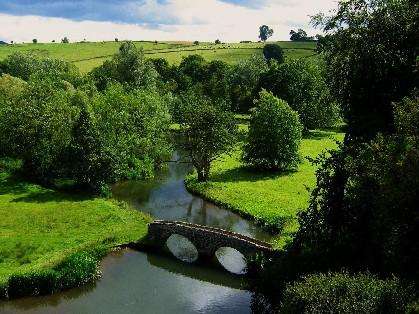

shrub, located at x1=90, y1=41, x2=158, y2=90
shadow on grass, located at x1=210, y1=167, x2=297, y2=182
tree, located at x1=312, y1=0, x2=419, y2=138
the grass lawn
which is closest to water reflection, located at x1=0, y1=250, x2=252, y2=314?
the grass lawn

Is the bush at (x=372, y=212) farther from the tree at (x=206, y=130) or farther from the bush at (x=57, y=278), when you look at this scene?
the tree at (x=206, y=130)

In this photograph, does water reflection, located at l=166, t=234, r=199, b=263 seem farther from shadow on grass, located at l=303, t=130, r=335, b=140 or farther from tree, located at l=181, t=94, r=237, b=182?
shadow on grass, located at l=303, t=130, r=335, b=140

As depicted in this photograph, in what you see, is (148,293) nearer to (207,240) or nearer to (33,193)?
(207,240)

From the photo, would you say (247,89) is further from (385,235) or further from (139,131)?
(385,235)

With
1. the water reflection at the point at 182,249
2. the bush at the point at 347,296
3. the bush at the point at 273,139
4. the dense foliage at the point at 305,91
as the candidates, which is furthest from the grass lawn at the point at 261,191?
the dense foliage at the point at 305,91

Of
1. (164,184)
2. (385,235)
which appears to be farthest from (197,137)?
(385,235)

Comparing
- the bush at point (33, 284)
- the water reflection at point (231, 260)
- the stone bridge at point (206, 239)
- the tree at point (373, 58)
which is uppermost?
the tree at point (373, 58)
